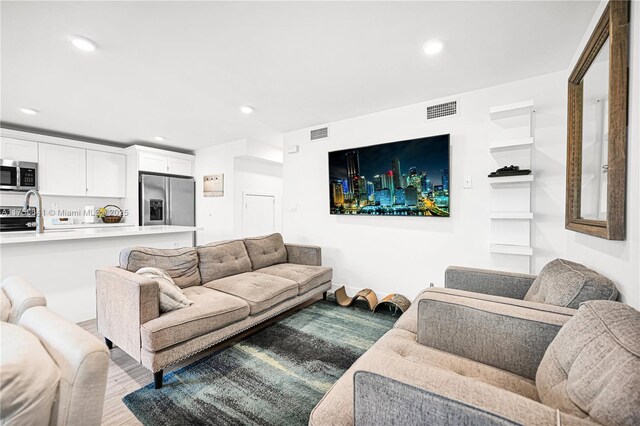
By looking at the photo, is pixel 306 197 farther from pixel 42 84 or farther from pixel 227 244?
pixel 42 84

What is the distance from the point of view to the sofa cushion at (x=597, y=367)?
657 millimetres

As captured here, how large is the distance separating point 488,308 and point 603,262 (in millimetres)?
806

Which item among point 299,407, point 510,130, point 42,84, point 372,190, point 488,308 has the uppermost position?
point 42,84

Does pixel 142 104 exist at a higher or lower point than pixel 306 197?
higher

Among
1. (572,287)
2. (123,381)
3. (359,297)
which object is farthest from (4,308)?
(359,297)

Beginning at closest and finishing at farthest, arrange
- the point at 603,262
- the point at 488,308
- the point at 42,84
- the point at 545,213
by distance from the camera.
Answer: the point at 488,308, the point at 603,262, the point at 545,213, the point at 42,84

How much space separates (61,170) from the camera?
174 inches

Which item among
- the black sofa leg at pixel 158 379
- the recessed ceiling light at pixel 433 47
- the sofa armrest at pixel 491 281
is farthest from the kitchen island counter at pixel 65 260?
the recessed ceiling light at pixel 433 47

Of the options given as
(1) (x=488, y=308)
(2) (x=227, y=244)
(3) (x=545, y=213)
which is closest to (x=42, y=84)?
(2) (x=227, y=244)

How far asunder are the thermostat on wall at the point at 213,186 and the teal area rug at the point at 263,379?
3.18 metres

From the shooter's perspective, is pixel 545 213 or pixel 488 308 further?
pixel 545 213

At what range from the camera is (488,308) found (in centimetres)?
133

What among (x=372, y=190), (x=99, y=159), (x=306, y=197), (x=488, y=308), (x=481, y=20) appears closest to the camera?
(x=488, y=308)

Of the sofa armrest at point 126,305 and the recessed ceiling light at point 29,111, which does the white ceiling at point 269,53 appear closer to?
the recessed ceiling light at point 29,111
